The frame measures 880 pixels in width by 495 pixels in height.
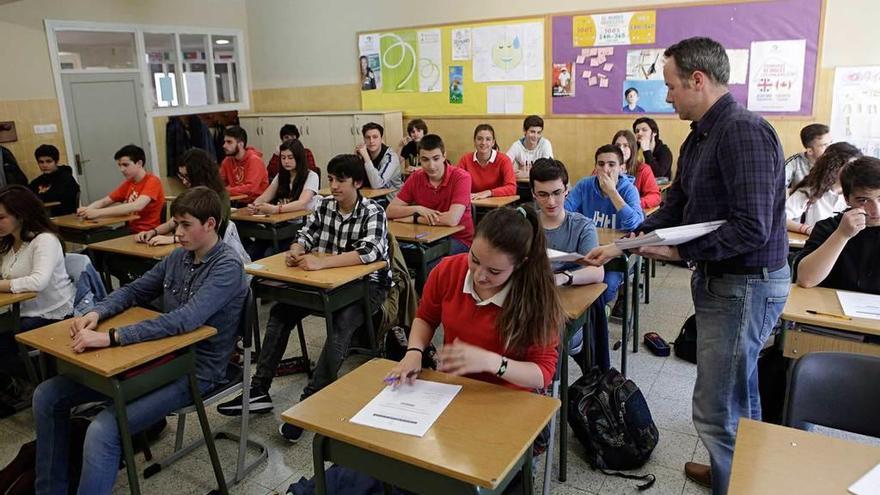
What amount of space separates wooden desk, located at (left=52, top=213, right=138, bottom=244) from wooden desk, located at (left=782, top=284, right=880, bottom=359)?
4.39m

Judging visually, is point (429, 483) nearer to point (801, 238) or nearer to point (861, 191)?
point (861, 191)

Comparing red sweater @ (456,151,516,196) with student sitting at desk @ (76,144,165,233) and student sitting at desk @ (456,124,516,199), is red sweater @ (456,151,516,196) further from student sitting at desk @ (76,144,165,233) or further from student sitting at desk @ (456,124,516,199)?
student sitting at desk @ (76,144,165,233)

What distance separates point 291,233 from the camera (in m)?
4.73

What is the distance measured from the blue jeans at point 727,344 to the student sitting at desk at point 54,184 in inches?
240

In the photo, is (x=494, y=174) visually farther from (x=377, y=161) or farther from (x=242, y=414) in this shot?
(x=242, y=414)

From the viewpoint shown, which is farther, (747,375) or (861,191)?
(861,191)

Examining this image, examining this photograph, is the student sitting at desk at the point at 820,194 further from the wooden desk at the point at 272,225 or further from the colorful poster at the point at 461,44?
the colorful poster at the point at 461,44

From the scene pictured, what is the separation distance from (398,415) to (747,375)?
3.92ft

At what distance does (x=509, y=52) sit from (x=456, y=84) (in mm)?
801

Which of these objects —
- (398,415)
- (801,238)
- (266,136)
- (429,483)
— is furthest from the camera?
(266,136)

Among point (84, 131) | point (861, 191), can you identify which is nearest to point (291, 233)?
point (861, 191)

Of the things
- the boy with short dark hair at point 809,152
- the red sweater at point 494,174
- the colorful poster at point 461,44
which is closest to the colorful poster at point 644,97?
the boy with short dark hair at point 809,152

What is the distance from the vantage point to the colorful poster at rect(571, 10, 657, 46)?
6.18 metres

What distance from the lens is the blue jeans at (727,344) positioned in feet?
6.43
